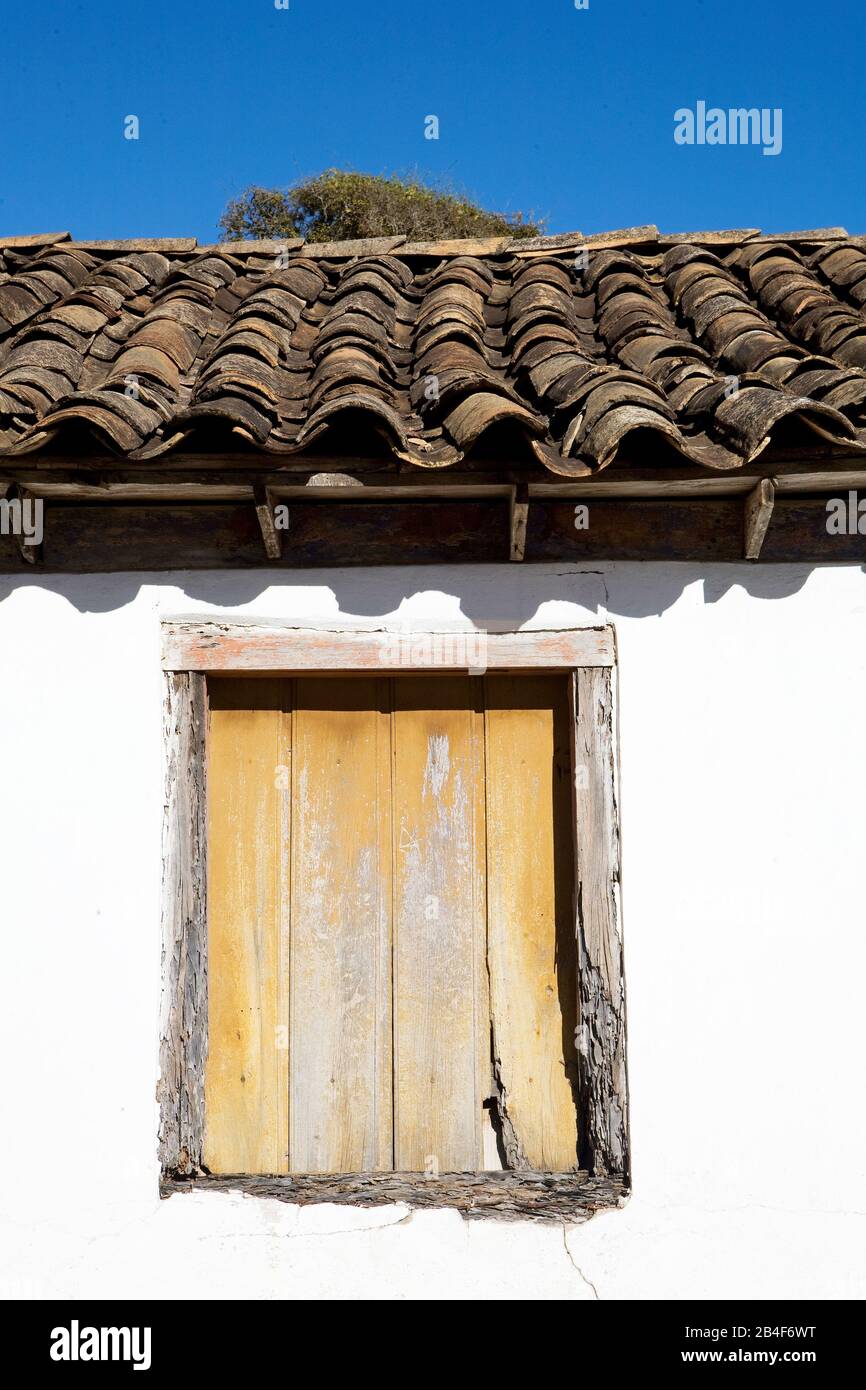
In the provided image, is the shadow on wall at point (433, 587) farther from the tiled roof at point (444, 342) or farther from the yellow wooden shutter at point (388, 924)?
the tiled roof at point (444, 342)

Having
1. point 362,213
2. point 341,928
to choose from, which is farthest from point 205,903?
point 362,213

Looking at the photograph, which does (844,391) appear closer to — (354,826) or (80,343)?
(354,826)

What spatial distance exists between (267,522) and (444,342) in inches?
37.6

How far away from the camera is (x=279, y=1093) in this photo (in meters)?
3.01

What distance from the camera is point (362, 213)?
12.2m

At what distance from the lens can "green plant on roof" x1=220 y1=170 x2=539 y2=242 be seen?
12.2m

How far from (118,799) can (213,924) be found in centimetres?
47

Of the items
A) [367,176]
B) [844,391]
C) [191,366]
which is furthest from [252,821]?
[367,176]

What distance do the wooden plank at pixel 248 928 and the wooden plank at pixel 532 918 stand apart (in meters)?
0.63

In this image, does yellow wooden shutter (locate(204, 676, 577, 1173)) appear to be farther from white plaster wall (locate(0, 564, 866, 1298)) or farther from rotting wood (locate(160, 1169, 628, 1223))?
white plaster wall (locate(0, 564, 866, 1298))

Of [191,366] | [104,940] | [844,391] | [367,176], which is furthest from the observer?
[367,176]

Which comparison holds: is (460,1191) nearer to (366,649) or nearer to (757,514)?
(366,649)

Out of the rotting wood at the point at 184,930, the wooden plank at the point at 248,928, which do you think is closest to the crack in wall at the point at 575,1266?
the wooden plank at the point at 248,928

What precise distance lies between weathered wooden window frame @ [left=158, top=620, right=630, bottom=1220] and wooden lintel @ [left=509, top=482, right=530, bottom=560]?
9.9 inches
